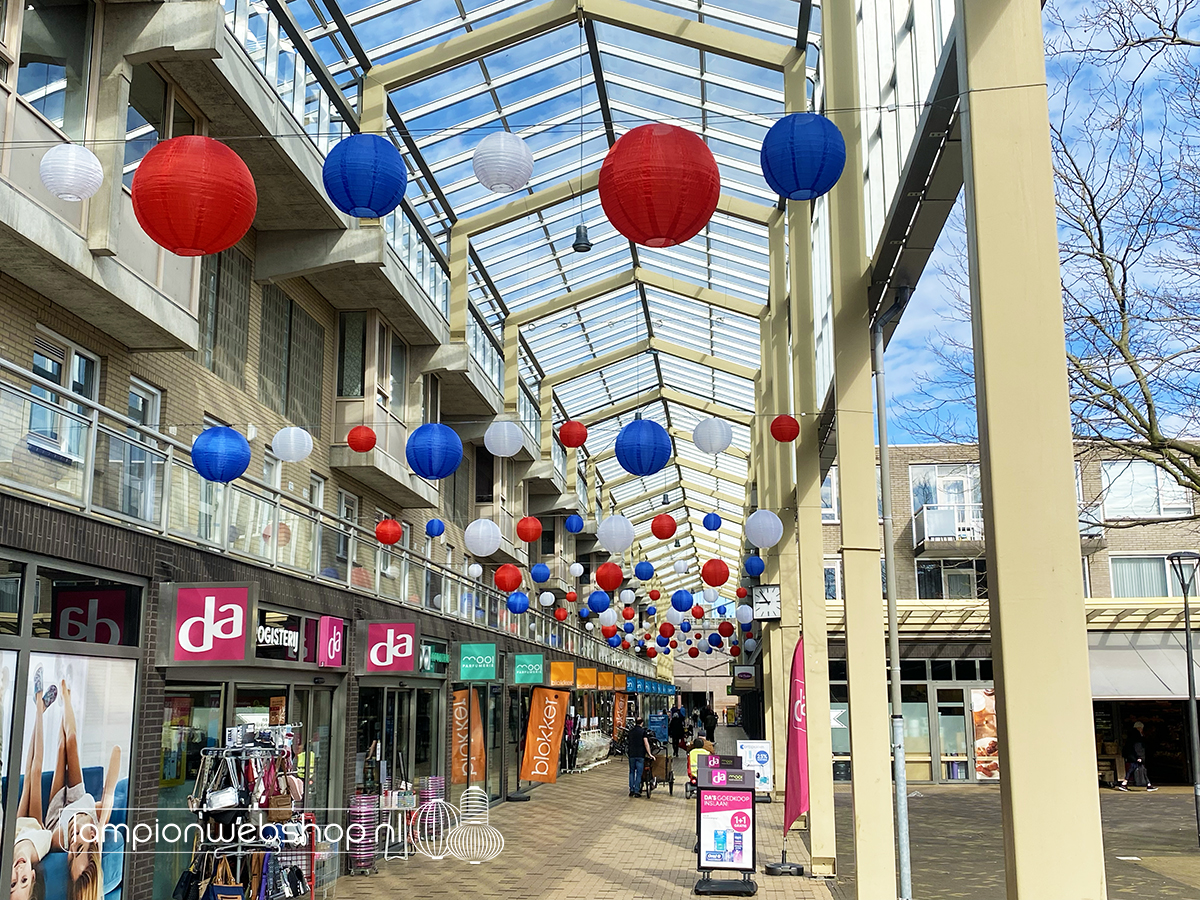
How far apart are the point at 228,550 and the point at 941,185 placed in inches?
318

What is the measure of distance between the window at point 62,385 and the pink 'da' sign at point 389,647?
545 cm

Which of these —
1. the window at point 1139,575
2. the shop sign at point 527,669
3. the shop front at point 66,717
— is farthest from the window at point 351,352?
the window at point 1139,575

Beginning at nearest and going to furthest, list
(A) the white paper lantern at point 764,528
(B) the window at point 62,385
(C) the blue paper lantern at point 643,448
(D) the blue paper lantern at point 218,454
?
1. (B) the window at point 62,385
2. (D) the blue paper lantern at point 218,454
3. (C) the blue paper lantern at point 643,448
4. (A) the white paper lantern at point 764,528

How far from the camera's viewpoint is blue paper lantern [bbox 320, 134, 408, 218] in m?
7.85

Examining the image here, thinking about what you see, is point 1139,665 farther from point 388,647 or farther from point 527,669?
point 388,647

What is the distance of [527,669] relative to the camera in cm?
2488

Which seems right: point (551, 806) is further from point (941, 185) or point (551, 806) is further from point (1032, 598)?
point (1032, 598)

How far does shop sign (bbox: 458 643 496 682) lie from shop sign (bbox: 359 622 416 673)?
4477mm

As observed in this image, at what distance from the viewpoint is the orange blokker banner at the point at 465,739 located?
2206 cm

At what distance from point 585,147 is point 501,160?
15011 mm

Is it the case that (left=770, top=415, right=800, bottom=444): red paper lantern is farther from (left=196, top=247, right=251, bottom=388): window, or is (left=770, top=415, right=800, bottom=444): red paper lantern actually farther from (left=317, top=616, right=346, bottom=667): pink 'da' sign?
(left=196, top=247, right=251, bottom=388): window

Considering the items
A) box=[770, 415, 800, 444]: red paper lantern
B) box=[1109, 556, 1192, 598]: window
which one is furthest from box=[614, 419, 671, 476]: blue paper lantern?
box=[1109, 556, 1192, 598]: window

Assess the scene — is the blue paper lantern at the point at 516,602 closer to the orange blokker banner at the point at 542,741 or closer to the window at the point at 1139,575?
the orange blokker banner at the point at 542,741

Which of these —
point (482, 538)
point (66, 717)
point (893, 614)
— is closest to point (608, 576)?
point (482, 538)
